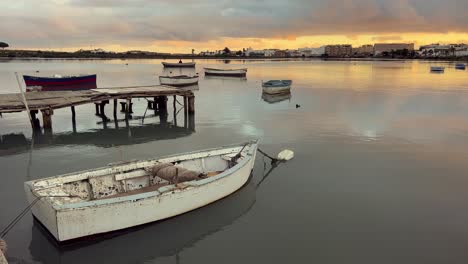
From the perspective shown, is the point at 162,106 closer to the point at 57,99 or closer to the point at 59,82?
the point at 57,99

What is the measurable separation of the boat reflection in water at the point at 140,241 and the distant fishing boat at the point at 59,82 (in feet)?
129

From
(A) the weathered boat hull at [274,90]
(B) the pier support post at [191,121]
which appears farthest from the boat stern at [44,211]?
(A) the weathered boat hull at [274,90]

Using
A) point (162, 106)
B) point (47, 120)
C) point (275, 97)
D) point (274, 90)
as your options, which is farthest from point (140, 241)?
point (274, 90)

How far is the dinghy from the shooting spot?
360 inches

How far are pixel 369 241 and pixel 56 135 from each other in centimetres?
1880

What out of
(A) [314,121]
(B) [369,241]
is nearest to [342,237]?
(B) [369,241]

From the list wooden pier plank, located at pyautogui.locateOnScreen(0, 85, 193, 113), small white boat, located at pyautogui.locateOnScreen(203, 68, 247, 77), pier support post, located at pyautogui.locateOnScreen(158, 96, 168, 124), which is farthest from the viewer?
small white boat, located at pyautogui.locateOnScreen(203, 68, 247, 77)

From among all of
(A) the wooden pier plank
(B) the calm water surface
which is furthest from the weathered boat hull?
(A) the wooden pier plank

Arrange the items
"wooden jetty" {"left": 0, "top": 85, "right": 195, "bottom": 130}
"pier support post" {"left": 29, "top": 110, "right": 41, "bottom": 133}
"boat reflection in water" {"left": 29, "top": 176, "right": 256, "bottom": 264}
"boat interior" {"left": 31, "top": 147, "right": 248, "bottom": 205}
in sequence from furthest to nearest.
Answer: "pier support post" {"left": 29, "top": 110, "right": 41, "bottom": 133} → "wooden jetty" {"left": 0, "top": 85, "right": 195, "bottom": 130} → "boat interior" {"left": 31, "top": 147, "right": 248, "bottom": 205} → "boat reflection in water" {"left": 29, "top": 176, "right": 256, "bottom": 264}

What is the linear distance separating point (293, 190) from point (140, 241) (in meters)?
6.12

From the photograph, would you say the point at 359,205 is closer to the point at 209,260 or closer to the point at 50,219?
the point at 209,260

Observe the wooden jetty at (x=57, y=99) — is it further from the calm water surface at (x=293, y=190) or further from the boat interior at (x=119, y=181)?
the boat interior at (x=119, y=181)

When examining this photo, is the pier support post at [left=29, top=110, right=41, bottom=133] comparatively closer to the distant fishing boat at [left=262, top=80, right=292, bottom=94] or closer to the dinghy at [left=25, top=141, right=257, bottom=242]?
the dinghy at [left=25, top=141, right=257, bottom=242]

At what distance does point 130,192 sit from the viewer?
457 inches
